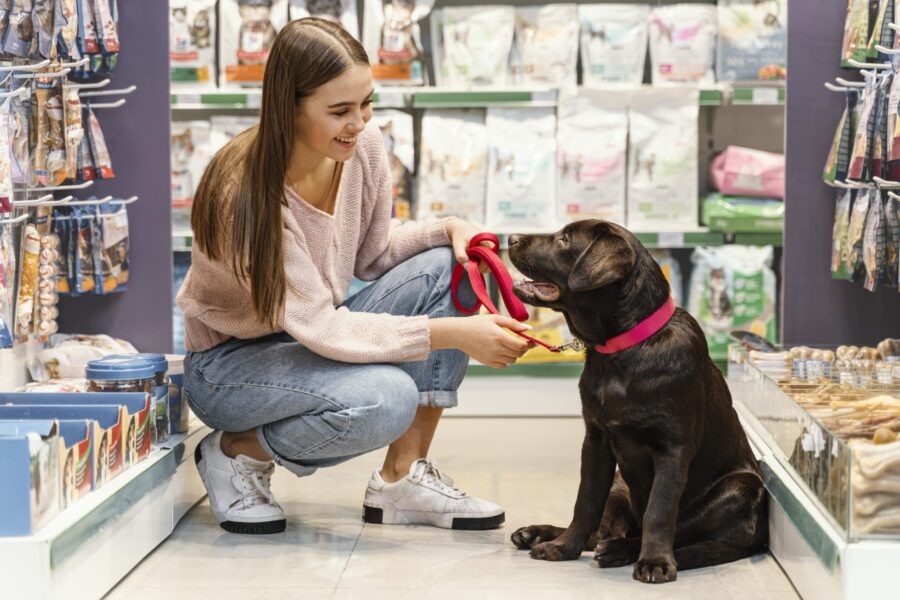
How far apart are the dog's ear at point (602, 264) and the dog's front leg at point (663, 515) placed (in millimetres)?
339

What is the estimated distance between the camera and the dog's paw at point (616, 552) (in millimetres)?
2283

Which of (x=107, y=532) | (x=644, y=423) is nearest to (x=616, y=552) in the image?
(x=644, y=423)

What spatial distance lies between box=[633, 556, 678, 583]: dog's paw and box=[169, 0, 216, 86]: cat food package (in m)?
2.86

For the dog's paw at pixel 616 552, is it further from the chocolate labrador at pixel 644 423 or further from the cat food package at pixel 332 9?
the cat food package at pixel 332 9

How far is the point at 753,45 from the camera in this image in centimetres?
426

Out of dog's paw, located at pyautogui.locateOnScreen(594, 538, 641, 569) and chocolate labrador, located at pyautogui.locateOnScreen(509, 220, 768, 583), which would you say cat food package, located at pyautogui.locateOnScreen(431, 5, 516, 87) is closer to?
chocolate labrador, located at pyautogui.locateOnScreen(509, 220, 768, 583)

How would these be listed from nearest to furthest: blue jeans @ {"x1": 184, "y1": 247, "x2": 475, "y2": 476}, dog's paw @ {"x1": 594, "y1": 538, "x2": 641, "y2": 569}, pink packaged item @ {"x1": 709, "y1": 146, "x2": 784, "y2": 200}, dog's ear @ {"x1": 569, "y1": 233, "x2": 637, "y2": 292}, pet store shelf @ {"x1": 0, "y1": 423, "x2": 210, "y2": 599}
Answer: pet store shelf @ {"x1": 0, "y1": 423, "x2": 210, "y2": 599} < dog's ear @ {"x1": 569, "y1": 233, "x2": 637, "y2": 292} < dog's paw @ {"x1": 594, "y1": 538, "x2": 641, "y2": 569} < blue jeans @ {"x1": 184, "y1": 247, "x2": 475, "y2": 476} < pink packaged item @ {"x1": 709, "y1": 146, "x2": 784, "y2": 200}

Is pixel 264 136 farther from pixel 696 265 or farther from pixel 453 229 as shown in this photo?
pixel 696 265

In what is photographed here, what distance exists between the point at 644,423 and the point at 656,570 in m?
0.27

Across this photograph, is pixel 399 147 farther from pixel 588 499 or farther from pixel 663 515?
pixel 663 515

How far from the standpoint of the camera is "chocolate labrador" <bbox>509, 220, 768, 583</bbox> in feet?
7.14

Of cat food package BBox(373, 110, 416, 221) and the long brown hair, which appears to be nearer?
the long brown hair

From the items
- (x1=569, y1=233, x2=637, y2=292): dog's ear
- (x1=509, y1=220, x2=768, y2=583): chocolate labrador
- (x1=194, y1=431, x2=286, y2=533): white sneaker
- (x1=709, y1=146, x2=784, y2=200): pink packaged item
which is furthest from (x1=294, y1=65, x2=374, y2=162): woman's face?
(x1=709, y1=146, x2=784, y2=200): pink packaged item

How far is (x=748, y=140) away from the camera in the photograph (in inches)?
181
